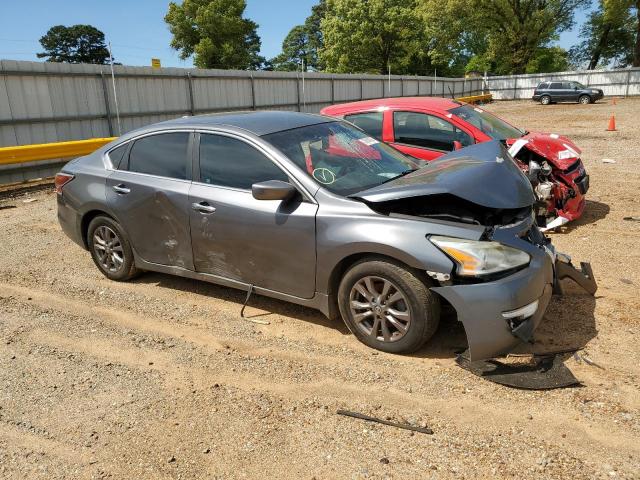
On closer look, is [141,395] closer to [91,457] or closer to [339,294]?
[91,457]

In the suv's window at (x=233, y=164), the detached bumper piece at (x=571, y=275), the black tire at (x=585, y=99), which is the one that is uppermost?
the black tire at (x=585, y=99)

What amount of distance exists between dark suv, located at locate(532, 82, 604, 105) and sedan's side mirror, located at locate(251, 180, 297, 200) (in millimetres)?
35205

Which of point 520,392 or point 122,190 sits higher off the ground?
point 122,190

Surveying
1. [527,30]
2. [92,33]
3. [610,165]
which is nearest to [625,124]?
[610,165]

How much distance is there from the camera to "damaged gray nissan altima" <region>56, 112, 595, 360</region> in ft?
10.7

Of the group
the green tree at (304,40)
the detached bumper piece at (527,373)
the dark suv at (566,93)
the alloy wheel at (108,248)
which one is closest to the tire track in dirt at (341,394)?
the detached bumper piece at (527,373)

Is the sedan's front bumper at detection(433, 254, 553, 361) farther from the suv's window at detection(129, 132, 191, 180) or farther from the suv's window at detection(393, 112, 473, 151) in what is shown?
the suv's window at detection(393, 112, 473, 151)

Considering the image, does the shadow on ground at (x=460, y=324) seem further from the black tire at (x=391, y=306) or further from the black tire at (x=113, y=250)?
the black tire at (x=113, y=250)

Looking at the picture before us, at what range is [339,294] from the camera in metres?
3.72

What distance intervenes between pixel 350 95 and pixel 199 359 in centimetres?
2439

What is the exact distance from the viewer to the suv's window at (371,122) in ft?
23.2

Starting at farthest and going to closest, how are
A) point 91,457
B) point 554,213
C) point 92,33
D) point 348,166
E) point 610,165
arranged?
point 92,33 < point 610,165 < point 554,213 < point 348,166 < point 91,457

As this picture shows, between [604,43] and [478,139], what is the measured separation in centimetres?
5701

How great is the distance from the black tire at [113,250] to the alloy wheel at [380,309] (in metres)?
2.47
